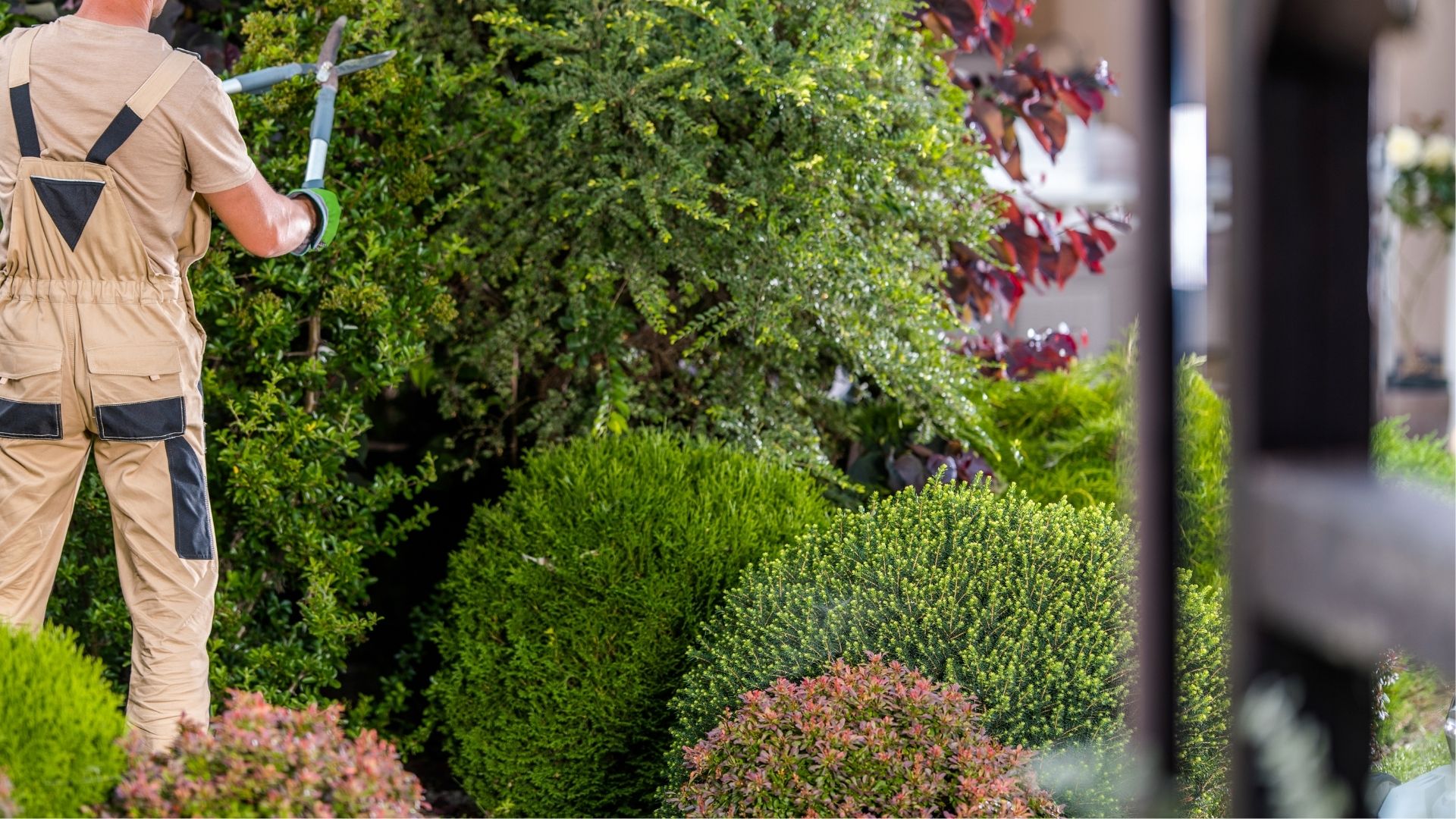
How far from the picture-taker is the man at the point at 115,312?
2.28m

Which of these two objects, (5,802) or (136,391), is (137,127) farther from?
(5,802)

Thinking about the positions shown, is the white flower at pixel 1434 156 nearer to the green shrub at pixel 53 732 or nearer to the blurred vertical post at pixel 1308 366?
the blurred vertical post at pixel 1308 366

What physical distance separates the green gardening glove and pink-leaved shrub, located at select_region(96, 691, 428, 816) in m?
1.22

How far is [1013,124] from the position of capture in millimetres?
4047

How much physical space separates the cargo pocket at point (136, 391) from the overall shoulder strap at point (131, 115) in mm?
371

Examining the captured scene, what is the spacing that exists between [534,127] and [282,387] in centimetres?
105

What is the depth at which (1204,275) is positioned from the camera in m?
0.64

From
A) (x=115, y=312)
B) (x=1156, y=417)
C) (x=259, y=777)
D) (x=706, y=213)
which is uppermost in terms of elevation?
(x=706, y=213)

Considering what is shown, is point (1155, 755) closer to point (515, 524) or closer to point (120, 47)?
point (120, 47)

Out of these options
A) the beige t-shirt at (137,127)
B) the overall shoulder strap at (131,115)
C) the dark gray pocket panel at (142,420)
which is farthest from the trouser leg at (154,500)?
the overall shoulder strap at (131,115)

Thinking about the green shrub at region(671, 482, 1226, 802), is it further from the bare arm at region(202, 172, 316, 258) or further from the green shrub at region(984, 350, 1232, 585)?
the bare arm at region(202, 172, 316, 258)

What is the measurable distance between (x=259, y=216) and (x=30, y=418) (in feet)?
1.89

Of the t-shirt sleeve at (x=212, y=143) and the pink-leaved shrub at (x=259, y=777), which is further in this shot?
the t-shirt sleeve at (x=212, y=143)

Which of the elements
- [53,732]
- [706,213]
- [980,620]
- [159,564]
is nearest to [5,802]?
[53,732]
